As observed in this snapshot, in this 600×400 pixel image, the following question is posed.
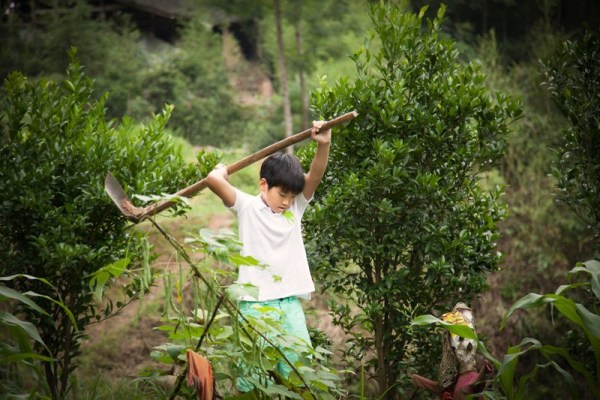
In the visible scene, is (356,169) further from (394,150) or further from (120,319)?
(120,319)

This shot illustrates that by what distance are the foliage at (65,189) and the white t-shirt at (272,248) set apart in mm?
1265

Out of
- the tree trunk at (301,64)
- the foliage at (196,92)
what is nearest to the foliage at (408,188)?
the tree trunk at (301,64)

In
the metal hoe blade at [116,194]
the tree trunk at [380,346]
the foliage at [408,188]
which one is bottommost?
the tree trunk at [380,346]

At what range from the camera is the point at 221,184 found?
4.05 m

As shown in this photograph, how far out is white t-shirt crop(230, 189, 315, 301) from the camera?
13.4 ft

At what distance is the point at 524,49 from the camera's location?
14844 millimetres

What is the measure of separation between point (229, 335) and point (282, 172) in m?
1.24

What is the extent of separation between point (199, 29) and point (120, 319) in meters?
8.57

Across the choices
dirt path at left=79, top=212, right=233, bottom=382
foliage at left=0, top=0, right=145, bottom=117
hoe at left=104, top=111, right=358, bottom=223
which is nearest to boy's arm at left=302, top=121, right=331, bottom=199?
hoe at left=104, top=111, right=358, bottom=223

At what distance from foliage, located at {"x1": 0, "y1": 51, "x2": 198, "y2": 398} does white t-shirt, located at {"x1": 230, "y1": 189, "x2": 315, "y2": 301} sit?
4.15 ft

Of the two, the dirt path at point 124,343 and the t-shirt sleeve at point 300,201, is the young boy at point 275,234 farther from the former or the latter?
the dirt path at point 124,343

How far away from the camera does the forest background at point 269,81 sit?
9.82 metres

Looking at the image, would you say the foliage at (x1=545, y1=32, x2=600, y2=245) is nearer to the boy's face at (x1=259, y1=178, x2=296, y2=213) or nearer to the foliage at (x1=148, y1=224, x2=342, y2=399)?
the boy's face at (x1=259, y1=178, x2=296, y2=213)

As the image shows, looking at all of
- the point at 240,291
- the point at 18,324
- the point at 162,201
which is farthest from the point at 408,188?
the point at 18,324
